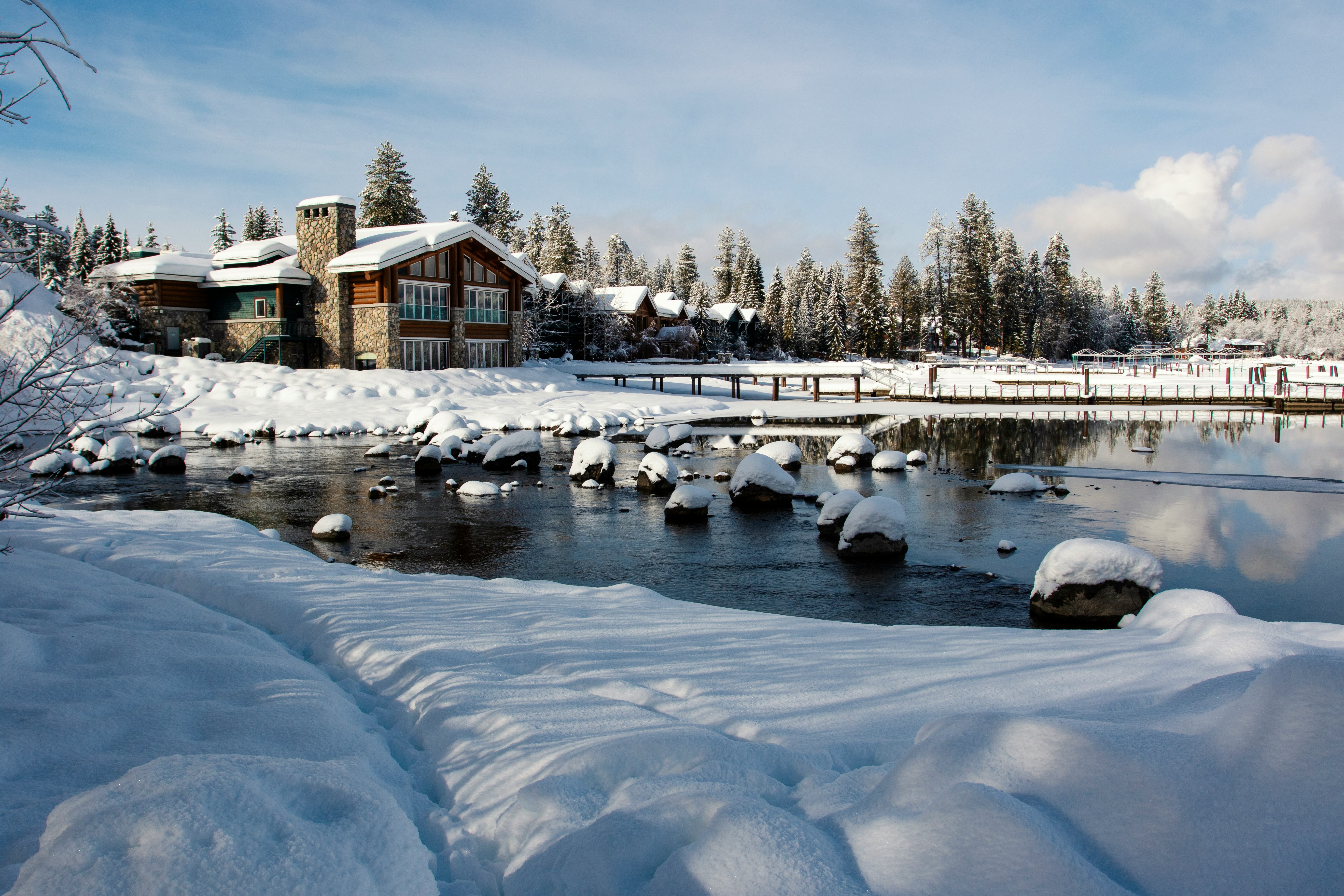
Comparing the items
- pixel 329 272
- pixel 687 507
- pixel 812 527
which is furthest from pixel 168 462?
pixel 329 272

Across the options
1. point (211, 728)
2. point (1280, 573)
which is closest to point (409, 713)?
point (211, 728)

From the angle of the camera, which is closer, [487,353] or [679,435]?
[679,435]

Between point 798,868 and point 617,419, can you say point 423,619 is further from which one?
point 617,419

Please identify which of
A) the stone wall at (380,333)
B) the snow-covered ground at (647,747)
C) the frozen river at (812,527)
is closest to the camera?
the snow-covered ground at (647,747)

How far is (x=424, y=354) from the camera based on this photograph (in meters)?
42.0

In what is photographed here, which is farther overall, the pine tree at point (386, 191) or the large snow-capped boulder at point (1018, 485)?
the pine tree at point (386, 191)

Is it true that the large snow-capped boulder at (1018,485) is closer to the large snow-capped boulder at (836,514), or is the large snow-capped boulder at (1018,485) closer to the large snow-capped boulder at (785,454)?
the large snow-capped boulder at (785,454)

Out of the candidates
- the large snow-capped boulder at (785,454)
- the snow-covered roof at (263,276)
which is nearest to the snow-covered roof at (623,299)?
the snow-covered roof at (263,276)

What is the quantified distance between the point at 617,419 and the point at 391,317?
44.1 ft

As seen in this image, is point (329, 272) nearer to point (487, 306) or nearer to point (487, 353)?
point (487, 306)

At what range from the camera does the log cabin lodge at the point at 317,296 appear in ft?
130

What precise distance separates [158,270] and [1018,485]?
127 ft

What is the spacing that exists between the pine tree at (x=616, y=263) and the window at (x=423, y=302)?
43.0m

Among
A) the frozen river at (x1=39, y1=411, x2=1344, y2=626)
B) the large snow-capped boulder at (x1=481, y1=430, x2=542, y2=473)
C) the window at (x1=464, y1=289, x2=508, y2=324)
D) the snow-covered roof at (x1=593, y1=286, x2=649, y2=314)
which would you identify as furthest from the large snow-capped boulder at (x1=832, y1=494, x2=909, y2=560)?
the snow-covered roof at (x1=593, y1=286, x2=649, y2=314)
